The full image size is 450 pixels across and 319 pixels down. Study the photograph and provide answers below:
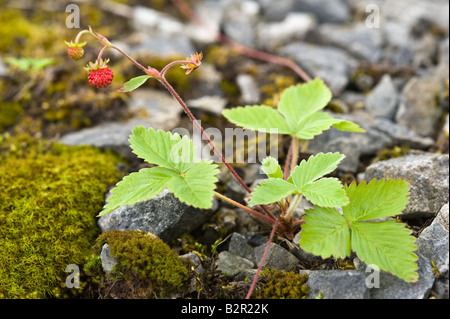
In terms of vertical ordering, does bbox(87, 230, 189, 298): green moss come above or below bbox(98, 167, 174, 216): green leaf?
below

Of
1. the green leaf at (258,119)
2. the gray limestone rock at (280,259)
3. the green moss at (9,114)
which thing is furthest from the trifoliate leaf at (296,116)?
the green moss at (9,114)

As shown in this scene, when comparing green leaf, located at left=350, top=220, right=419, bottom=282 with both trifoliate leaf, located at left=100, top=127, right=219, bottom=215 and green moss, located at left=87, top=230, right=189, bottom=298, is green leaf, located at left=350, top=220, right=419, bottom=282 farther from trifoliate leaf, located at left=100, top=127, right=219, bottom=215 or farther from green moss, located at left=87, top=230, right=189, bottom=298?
green moss, located at left=87, top=230, right=189, bottom=298

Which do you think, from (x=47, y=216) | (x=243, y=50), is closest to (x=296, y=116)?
(x=47, y=216)

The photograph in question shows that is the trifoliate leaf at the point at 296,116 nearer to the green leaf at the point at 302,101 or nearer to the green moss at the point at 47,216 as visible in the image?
the green leaf at the point at 302,101

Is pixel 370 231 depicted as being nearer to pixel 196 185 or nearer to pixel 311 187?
pixel 311 187

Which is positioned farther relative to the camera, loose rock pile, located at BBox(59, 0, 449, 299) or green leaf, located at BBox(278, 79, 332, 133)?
green leaf, located at BBox(278, 79, 332, 133)

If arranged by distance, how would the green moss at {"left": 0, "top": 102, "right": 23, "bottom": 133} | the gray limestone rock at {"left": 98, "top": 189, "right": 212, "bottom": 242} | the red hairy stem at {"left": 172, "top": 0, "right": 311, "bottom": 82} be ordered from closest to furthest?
the gray limestone rock at {"left": 98, "top": 189, "right": 212, "bottom": 242}
the green moss at {"left": 0, "top": 102, "right": 23, "bottom": 133}
the red hairy stem at {"left": 172, "top": 0, "right": 311, "bottom": 82}

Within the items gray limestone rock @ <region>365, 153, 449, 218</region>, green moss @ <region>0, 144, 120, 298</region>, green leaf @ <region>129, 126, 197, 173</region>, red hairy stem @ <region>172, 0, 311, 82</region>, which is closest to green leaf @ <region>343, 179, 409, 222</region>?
gray limestone rock @ <region>365, 153, 449, 218</region>
